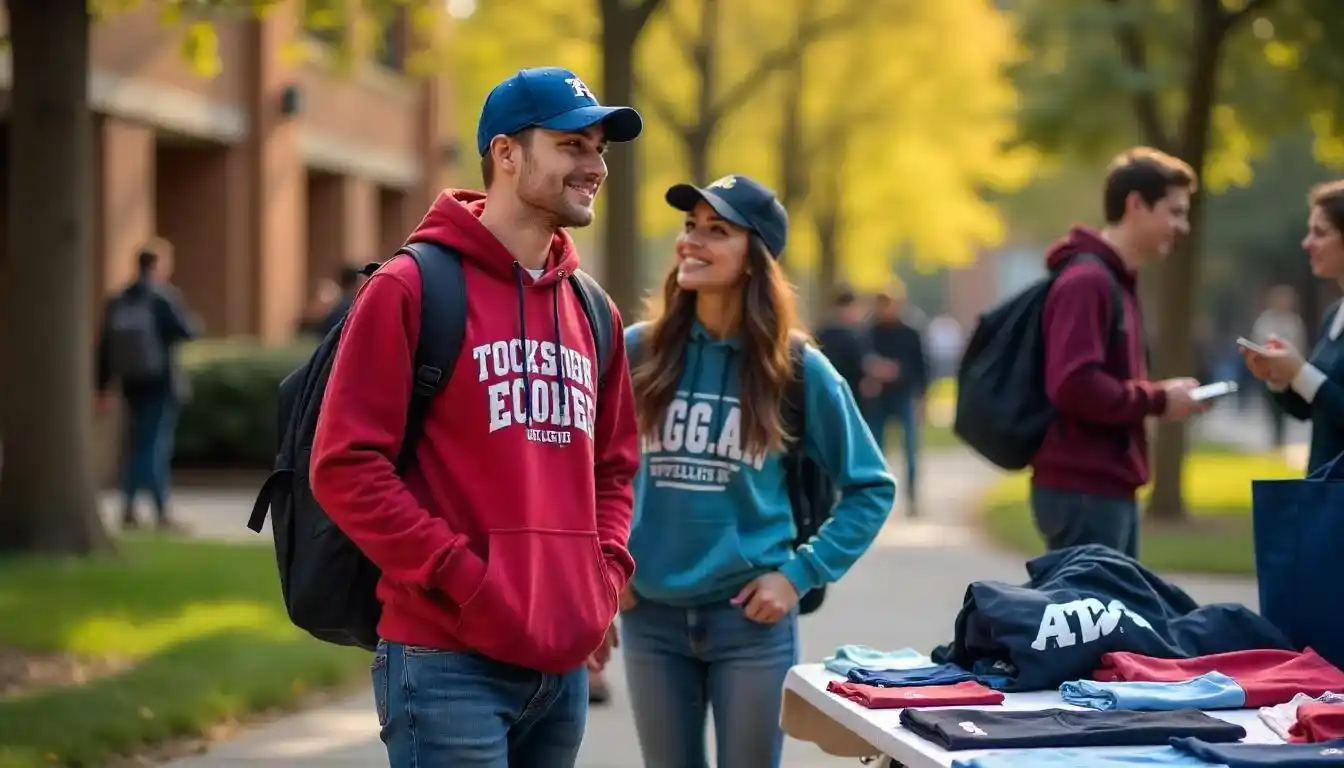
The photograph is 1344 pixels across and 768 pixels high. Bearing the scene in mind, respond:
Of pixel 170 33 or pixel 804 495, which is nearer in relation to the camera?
pixel 804 495

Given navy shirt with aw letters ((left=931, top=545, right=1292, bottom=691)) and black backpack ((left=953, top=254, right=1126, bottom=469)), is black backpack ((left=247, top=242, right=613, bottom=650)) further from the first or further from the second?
black backpack ((left=953, top=254, right=1126, bottom=469))

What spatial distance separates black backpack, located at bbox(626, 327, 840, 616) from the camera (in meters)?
5.23

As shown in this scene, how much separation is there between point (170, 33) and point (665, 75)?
1060 centimetres

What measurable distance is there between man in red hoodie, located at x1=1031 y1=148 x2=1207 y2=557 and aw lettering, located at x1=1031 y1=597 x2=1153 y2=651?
5.47 ft

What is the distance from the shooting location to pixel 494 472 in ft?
12.2

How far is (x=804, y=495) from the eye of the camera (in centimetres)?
537

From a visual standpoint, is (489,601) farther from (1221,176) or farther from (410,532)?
(1221,176)

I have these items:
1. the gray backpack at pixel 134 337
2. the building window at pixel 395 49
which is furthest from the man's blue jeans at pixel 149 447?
the building window at pixel 395 49

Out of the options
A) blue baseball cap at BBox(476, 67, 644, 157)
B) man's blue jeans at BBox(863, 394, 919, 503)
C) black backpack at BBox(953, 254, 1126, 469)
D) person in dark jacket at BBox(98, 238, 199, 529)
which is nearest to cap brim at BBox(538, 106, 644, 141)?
blue baseball cap at BBox(476, 67, 644, 157)

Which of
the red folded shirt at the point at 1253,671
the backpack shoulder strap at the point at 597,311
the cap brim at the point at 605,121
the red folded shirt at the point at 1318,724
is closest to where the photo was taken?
the cap brim at the point at 605,121

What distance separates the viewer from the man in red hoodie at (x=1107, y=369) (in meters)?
6.38

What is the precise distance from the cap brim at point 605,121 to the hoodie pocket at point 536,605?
799mm

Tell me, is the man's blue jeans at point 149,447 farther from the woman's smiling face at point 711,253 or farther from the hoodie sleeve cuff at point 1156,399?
the woman's smiling face at point 711,253

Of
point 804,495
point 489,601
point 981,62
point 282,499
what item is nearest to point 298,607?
point 282,499
